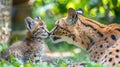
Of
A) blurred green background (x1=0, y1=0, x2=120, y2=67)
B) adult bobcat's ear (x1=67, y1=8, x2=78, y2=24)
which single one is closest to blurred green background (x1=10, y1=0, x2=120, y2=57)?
blurred green background (x1=0, y1=0, x2=120, y2=67)

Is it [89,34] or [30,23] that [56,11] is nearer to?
[30,23]

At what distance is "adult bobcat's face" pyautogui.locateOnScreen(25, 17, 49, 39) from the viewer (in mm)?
11242

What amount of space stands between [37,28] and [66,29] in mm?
673

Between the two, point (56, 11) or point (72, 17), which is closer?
point (72, 17)

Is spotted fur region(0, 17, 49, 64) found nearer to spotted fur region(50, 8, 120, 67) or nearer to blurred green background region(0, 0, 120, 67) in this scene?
spotted fur region(50, 8, 120, 67)

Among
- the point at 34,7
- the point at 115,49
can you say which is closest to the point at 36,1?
the point at 34,7

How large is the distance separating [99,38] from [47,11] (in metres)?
8.81

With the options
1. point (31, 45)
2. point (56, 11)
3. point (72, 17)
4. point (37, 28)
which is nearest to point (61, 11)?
point (56, 11)

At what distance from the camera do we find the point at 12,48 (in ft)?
34.9

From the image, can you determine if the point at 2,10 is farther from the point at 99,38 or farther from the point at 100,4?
the point at 99,38

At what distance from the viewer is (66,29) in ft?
35.9

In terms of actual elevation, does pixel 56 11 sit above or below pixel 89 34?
above

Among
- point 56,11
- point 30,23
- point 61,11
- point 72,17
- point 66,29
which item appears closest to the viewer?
point 72,17

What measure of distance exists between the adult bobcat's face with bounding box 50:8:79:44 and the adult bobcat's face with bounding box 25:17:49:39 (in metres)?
0.23
